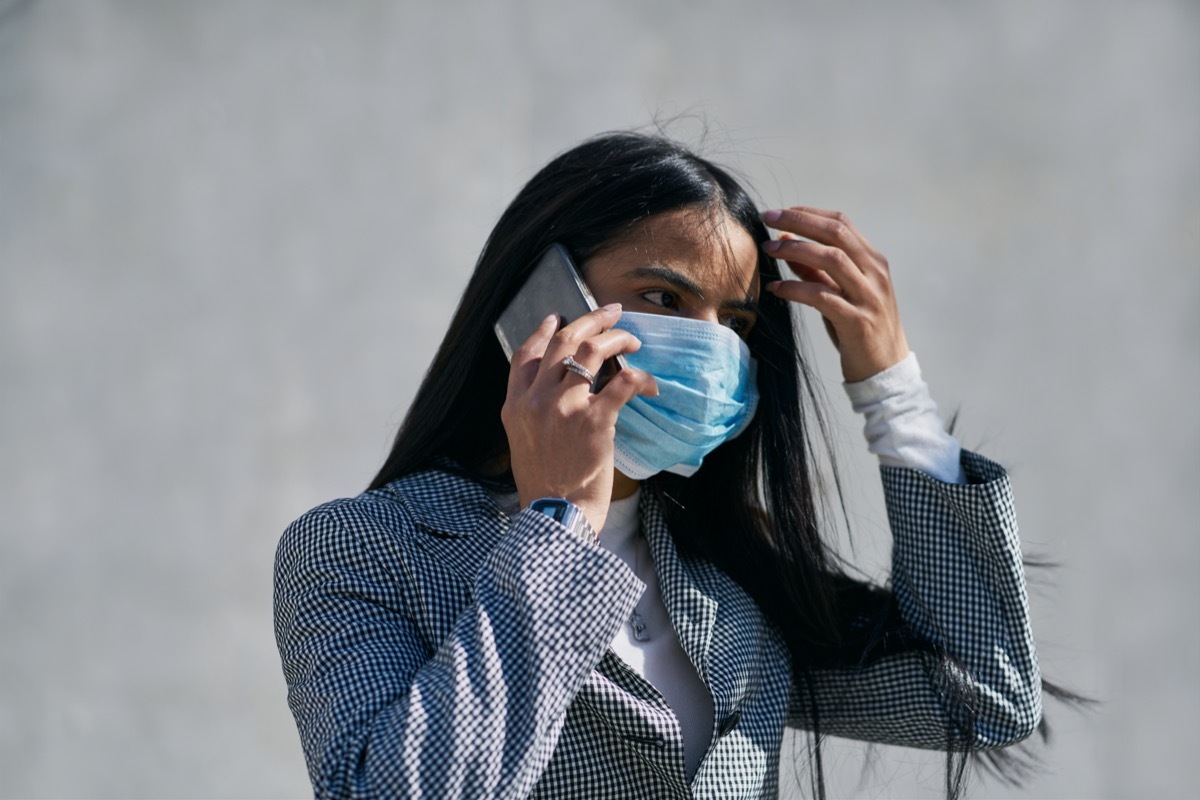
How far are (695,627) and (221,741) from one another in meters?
1.63

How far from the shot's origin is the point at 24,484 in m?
→ 2.91

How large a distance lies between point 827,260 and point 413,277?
4.76 feet

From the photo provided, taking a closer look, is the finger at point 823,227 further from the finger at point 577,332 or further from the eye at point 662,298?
the finger at point 577,332

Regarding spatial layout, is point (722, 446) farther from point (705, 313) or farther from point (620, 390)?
point (620, 390)

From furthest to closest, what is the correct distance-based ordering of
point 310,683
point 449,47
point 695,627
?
point 449,47, point 695,627, point 310,683

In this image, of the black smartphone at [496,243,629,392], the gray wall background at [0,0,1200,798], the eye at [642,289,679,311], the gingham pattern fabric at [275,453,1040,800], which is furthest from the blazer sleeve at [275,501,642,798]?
the gray wall background at [0,0,1200,798]

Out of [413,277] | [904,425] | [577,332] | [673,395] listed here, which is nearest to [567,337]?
[577,332]

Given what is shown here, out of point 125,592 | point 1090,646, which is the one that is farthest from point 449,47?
point 1090,646

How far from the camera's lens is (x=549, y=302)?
2.02m

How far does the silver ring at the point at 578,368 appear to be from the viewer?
5.77 ft

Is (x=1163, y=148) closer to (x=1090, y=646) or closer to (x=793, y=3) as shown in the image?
(x=793, y=3)

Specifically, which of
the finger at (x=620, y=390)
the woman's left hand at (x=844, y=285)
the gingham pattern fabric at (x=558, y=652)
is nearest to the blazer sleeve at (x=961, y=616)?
the gingham pattern fabric at (x=558, y=652)

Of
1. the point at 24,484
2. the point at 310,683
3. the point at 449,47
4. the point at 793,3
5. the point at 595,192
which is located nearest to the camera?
the point at 310,683

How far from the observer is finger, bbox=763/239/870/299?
224 cm
